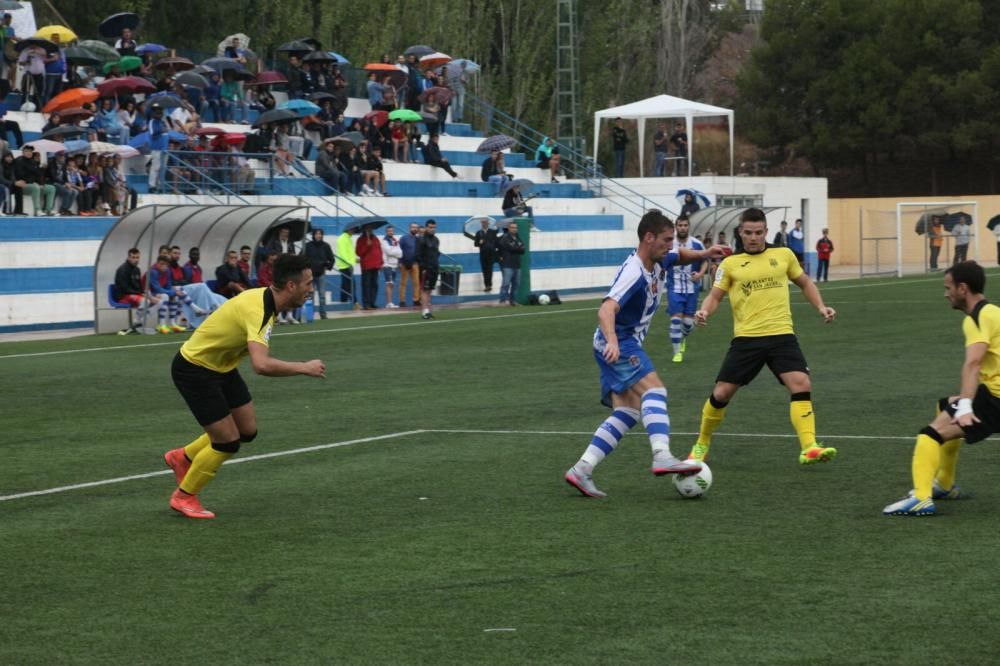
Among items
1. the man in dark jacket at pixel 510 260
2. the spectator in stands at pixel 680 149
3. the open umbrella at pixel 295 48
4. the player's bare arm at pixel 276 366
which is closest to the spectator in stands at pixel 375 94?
the open umbrella at pixel 295 48

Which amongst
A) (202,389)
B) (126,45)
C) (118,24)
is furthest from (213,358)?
(118,24)

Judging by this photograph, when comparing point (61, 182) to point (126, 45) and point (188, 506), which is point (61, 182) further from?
point (188, 506)

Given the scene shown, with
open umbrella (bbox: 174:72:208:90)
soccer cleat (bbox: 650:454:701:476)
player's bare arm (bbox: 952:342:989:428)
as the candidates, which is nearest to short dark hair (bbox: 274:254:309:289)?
soccer cleat (bbox: 650:454:701:476)

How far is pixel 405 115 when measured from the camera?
42.0 meters

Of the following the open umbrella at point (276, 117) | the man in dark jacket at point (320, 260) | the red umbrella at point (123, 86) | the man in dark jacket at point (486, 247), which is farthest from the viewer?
the man in dark jacket at point (486, 247)

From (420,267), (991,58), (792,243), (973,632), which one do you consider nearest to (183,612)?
(973,632)

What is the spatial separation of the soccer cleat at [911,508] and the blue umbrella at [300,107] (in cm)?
3079

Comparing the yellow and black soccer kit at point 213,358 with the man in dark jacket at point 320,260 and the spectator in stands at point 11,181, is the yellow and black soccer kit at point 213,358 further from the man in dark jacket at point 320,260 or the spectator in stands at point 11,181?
the man in dark jacket at point 320,260

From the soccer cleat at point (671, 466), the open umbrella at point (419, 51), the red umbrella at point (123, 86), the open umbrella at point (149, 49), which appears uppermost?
the open umbrella at point (419, 51)

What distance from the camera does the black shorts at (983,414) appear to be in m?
8.98

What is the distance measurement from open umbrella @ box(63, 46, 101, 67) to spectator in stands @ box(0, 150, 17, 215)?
597 cm

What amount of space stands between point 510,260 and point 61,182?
10067 millimetres

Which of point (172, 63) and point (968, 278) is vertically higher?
point (172, 63)

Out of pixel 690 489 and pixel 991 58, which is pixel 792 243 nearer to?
pixel 991 58
